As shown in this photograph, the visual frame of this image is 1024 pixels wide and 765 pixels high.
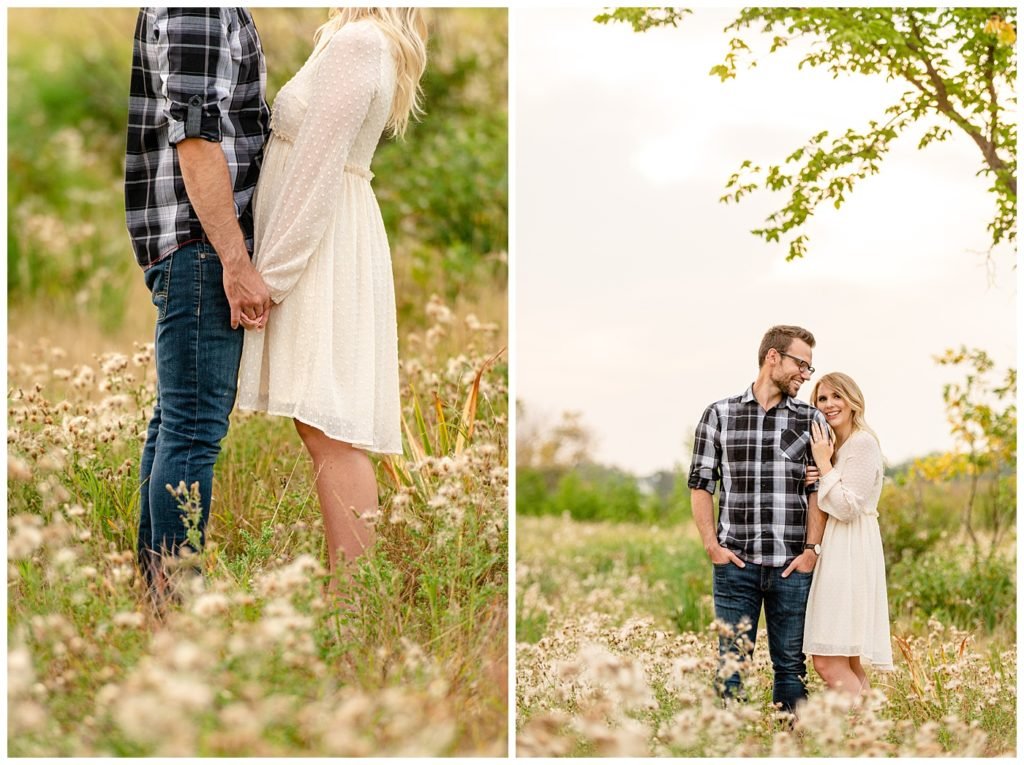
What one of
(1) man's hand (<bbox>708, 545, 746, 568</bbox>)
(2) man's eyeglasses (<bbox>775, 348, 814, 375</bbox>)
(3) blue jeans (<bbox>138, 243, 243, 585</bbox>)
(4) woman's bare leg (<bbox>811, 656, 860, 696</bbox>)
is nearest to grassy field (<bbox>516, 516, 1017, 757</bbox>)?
(4) woman's bare leg (<bbox>811, 656, 860, 696</bbox>)

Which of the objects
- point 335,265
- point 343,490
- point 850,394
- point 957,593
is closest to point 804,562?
point 850,394

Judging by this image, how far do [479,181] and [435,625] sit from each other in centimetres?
535

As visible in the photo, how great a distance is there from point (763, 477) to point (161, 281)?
205 centimetres

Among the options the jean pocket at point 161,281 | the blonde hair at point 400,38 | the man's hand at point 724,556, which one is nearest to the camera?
the jean pocket at point 161,281

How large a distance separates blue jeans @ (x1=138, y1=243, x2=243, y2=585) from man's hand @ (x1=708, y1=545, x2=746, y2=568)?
5.60ft

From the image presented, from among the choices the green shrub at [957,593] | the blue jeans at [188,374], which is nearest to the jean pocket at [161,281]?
the blue jeans at [188,374]

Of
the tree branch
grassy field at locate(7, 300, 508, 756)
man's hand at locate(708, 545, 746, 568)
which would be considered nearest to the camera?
grassy field at locate(7, 300, 508, 756)

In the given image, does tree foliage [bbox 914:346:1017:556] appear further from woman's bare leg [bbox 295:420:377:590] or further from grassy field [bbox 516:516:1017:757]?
woman's bare leg [bbox 295:420:377:590]

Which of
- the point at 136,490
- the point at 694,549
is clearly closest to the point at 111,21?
the point at 694,549

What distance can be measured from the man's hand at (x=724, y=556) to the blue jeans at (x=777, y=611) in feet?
0.09

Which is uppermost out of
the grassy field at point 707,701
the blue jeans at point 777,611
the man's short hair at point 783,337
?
the man's short hair at point 783,337

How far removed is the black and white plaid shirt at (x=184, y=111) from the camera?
3111mm

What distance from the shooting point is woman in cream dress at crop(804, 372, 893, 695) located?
12.6 feet

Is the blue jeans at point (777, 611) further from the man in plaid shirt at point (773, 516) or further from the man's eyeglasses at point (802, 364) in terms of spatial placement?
the man's eyeglasses at point (802, 364)
